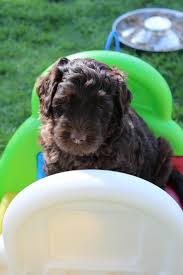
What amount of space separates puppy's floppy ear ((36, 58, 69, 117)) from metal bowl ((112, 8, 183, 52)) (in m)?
3.03

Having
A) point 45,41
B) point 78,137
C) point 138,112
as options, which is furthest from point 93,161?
point 45,41

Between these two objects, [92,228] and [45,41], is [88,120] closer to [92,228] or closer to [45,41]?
[92,228]

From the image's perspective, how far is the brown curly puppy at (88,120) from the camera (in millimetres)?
2621

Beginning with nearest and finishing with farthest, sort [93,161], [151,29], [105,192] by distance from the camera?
1. [105,192]
2. [93,161]
3. [151,29]

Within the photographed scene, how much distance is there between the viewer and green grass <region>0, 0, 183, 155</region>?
5.06 m

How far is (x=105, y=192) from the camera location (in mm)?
2314

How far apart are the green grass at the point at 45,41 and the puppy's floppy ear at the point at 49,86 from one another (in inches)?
69.1

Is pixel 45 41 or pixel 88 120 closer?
pixel 88 120

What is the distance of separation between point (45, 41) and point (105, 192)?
3937mm

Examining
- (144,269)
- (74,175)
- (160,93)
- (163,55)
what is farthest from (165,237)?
(163,55)

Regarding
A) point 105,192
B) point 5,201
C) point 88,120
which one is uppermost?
point 88,120

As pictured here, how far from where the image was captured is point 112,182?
2.32 meters

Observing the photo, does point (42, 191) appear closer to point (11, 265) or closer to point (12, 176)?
point (11, 265)

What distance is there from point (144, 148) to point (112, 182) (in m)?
0.99
